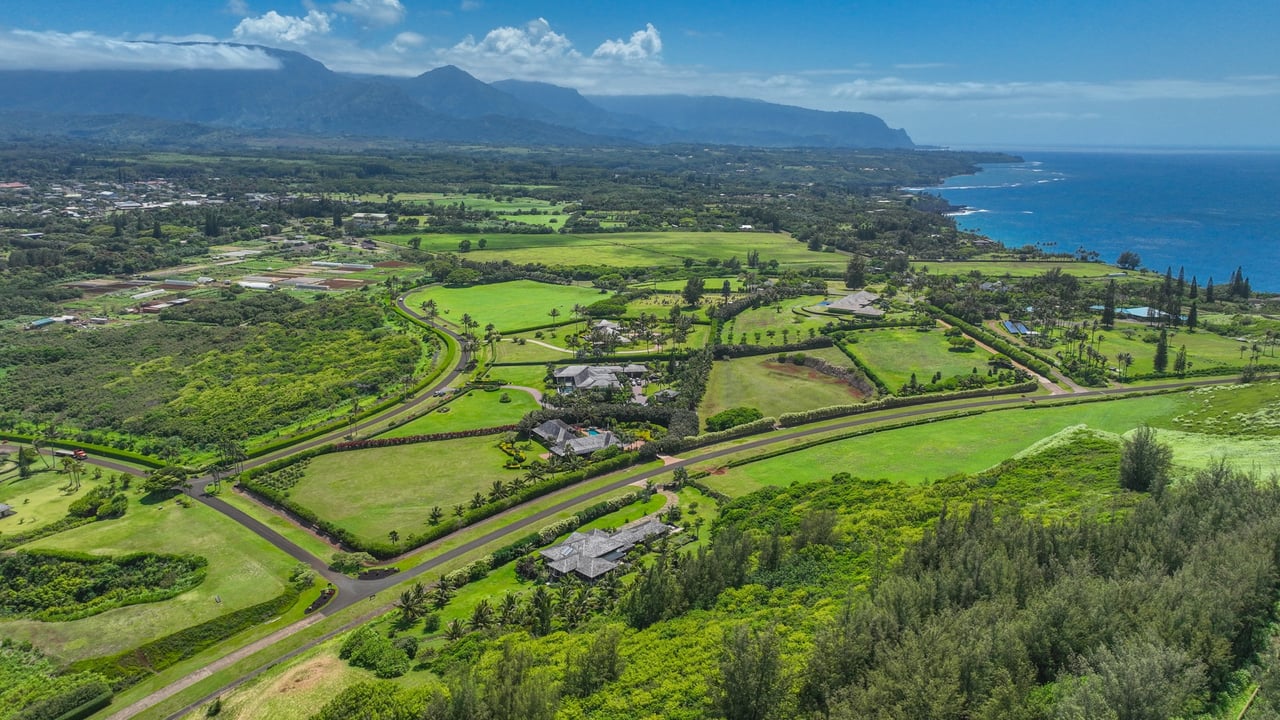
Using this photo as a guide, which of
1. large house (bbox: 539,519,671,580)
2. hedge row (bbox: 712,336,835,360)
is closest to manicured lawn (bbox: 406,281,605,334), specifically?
hedge row (bbox: 712,336,835,360)

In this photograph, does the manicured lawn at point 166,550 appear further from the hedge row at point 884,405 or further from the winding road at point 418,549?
the hedge row at point 884,405

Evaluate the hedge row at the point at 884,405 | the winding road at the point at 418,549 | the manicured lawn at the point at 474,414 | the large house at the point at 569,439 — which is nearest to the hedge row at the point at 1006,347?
the hedge row at the point at 884,405

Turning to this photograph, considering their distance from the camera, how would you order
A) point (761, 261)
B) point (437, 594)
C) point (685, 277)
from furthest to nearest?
point (761, 261)
point (685, 277)
point (437, 594)

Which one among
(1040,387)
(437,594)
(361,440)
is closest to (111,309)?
(361,440)

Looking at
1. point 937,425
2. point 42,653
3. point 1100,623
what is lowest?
point 42,653

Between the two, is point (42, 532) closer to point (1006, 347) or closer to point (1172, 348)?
point (1006, 347)

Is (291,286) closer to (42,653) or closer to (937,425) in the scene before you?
(42,653)

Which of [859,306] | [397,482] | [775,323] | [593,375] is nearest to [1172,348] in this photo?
[859,306]
